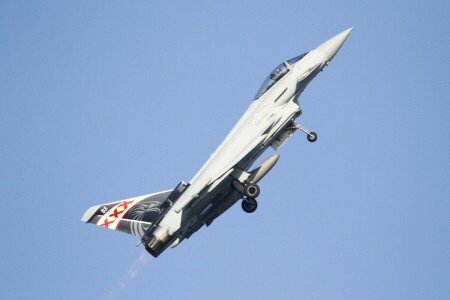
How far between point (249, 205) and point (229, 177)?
128 centimetres

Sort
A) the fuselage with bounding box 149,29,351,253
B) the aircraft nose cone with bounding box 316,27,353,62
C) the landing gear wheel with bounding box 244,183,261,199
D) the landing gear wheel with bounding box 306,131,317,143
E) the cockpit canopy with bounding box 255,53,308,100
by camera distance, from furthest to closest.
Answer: the aircraft nose cone with bounding box 316,27,353,62 < the cockpit canopy with bounding box 255,53,308,100 < the landing gear wheel with bounding box 306,131,317,143 < the landing gear wheel with bounding box 244,183,261,199 < the fuselage with bounding box 149,29,351,253

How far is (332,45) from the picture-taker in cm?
2300

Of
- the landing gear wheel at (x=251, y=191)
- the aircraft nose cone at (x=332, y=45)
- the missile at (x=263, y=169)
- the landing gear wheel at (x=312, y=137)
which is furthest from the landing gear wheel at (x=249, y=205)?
the aircraft nose cone at (x=332, y=45)

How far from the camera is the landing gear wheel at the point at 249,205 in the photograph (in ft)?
71.4

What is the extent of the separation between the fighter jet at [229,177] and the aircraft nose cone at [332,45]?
0.10 ft

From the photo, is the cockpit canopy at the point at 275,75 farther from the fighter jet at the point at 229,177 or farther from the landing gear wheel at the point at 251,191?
the landing gear wheel at the point at 251,191

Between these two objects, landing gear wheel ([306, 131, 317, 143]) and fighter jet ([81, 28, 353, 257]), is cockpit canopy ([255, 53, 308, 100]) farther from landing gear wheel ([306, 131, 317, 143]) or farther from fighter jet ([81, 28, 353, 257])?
landing gear wheel ([306, 131, 317, 143])

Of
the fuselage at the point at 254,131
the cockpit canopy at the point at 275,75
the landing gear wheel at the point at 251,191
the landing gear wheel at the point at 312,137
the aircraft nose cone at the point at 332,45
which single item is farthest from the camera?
the aircraft nose cone at the point at 332,45

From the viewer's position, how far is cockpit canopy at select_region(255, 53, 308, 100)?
22562 mm

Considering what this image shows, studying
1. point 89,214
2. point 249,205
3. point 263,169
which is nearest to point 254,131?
point 263,169

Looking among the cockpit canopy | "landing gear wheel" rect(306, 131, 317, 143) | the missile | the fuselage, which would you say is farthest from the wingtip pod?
"landing gear wheel" rect(306, 131, 317, 143)

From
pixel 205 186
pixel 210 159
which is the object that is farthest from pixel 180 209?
pixel 210 159

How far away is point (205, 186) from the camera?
19.7 meters

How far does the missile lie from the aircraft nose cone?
400 centimetres
